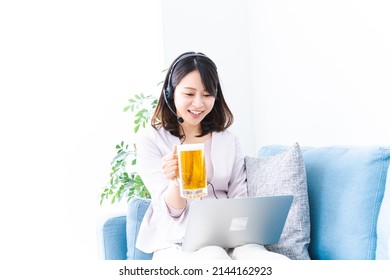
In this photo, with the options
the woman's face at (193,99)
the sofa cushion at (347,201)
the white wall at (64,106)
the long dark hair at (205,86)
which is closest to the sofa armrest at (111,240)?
the long dark hair at (205,86)

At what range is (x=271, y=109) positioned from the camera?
3811mm

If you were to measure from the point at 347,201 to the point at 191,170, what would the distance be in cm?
57

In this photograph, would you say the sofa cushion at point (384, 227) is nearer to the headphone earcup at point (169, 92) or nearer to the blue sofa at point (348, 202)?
the blue sofa at point (348, 202)

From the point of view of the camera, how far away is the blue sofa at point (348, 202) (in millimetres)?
1883

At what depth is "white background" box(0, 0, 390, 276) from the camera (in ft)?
11.7

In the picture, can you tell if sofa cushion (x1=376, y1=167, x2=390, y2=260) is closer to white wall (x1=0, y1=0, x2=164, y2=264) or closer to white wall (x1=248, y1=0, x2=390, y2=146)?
white wall (x1=248, y1=0, x2=390, y2=146)

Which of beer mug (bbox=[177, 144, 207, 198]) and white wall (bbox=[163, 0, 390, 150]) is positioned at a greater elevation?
white wall (bbox=[163, 0, 390, 150])

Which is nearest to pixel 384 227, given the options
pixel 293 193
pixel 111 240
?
pixel 293 193

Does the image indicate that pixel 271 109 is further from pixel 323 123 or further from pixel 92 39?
pixel 92 39

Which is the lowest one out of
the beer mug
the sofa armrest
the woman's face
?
the sofa armrest

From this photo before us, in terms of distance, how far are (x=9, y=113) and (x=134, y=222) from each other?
1.66 m

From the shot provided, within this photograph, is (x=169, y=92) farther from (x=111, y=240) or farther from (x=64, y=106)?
(x=64, y=106)

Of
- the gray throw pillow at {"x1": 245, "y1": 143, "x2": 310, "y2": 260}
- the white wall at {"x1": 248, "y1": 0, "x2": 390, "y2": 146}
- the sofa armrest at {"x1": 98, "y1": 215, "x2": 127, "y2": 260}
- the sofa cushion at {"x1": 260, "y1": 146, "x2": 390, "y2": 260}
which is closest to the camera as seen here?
the sofa cushion at {"x1": 260, "y1": 146, "x2": 390, "y2": 260}

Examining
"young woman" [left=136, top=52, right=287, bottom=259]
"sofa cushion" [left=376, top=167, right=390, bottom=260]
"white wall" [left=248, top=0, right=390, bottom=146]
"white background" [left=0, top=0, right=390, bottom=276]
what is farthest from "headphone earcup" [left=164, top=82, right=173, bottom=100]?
"white background" [left=0, top=0, right=390, bottom=276]
